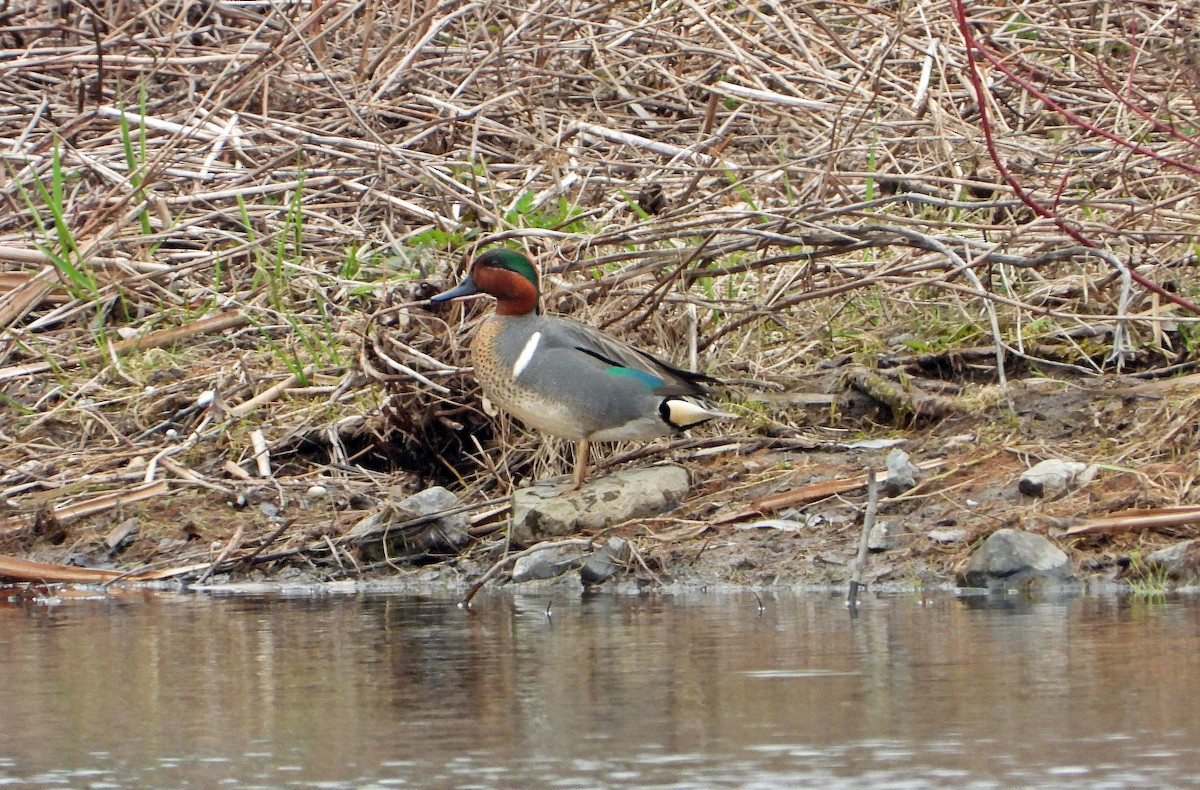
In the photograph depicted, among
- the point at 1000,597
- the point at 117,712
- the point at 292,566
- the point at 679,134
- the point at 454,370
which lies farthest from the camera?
the point at 679,134

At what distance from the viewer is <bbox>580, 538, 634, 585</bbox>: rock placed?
5078 mm

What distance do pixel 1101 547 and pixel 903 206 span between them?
2.63 meters

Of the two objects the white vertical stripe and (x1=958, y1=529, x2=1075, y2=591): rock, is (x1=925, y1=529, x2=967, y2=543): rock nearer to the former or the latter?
(x1=958, y1=529, x2=1075, y2=591): rock

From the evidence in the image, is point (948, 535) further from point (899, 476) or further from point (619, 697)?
point (619, 697)

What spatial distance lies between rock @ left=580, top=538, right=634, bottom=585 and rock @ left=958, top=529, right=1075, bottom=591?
3.22 feet

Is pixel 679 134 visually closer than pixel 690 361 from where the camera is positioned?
No

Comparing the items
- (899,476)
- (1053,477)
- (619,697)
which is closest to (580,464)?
(899,476)

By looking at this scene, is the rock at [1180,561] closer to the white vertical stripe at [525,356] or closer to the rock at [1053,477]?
the rock at [1053,477]

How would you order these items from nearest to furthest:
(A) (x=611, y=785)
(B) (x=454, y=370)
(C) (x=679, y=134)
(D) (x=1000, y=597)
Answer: (A) (x=611, y=785) → (D) (x=1000, y=597) → (B) (x=454, y=370) → (C) (x=679, y=134)

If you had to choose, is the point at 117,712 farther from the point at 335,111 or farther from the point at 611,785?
the point at 335,111

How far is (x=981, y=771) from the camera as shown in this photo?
267 cm

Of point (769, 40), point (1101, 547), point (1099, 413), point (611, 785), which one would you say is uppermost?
point (769, 40)

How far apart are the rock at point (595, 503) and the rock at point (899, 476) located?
0.63 metres

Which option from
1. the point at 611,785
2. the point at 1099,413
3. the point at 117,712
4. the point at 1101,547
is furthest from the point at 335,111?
the point at 611,785
